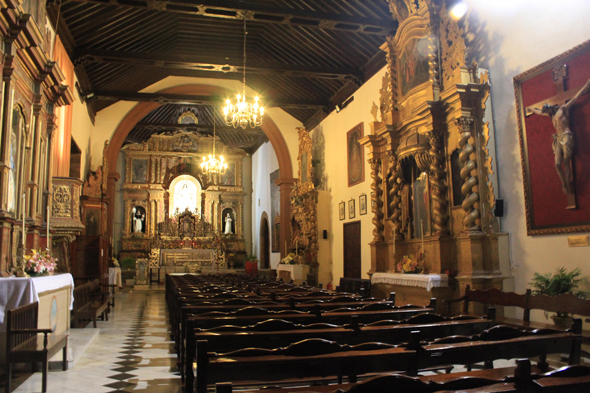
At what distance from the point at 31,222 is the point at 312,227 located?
8751 millimetres

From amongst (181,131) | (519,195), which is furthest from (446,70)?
(181,131)

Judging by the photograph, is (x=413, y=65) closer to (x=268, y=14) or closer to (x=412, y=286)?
(x=268, y=14)

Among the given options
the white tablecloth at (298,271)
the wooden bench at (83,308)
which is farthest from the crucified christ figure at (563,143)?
the white tablecloth at (298,271)

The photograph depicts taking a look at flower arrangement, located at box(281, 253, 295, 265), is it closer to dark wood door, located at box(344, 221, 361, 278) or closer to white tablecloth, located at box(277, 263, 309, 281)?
white tablecloth, located at box(277, 263, 309, 281)

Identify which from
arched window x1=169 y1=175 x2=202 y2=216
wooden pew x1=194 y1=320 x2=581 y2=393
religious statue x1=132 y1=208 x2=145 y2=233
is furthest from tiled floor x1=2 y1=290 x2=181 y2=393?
arched window x1=169 y1=175 x2=202 y2=216

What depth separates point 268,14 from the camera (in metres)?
9.61

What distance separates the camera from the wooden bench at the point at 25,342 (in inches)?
154

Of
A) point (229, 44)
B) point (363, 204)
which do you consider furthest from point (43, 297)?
point (229, 44)

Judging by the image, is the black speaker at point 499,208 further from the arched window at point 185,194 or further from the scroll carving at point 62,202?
the arched window at point 185,194

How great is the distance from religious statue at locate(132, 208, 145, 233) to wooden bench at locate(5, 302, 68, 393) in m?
17.8

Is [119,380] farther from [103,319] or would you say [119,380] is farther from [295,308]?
[103,319]

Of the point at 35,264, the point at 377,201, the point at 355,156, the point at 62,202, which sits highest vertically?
the point at 355,156

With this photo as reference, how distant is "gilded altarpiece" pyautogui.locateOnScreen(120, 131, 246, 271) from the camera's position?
71.5 ft

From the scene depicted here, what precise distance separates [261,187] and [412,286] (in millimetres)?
14586
